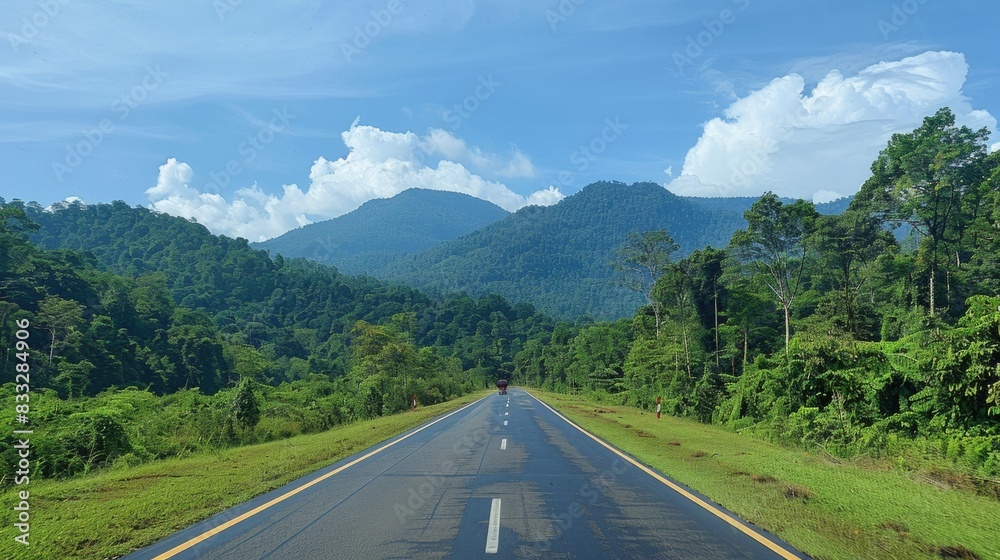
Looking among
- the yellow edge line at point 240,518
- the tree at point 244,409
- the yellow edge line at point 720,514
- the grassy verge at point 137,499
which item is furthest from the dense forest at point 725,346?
the yellow edge line at point 240,518

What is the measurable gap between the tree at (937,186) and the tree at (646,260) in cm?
1834

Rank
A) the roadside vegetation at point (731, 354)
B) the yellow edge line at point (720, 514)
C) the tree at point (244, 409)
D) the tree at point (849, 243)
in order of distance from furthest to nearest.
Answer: the tree at point (849, 243) < the tree at point (244, 409) < the roadside vegetation at point (731, 354) < the yellow edge line at point (720, 514)

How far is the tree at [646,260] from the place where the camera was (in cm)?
5644

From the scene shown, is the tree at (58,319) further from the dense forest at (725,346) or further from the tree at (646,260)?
the tree at (646,260)

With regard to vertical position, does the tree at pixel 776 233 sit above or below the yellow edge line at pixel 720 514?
above

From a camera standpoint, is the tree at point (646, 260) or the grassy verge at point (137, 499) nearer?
the grassy verge at point (137, 499)

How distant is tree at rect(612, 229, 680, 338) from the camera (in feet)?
185

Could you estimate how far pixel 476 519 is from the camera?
750 centimetres

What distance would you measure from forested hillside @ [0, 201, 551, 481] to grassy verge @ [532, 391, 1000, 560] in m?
13.6

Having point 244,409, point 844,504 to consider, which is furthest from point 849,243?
point 244,409

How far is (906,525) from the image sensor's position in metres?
7.00

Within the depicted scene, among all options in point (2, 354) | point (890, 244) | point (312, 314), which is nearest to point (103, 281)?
point (2, 354)

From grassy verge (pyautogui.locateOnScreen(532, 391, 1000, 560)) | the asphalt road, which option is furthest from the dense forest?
the asphalt road

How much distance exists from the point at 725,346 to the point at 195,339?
5606cm
